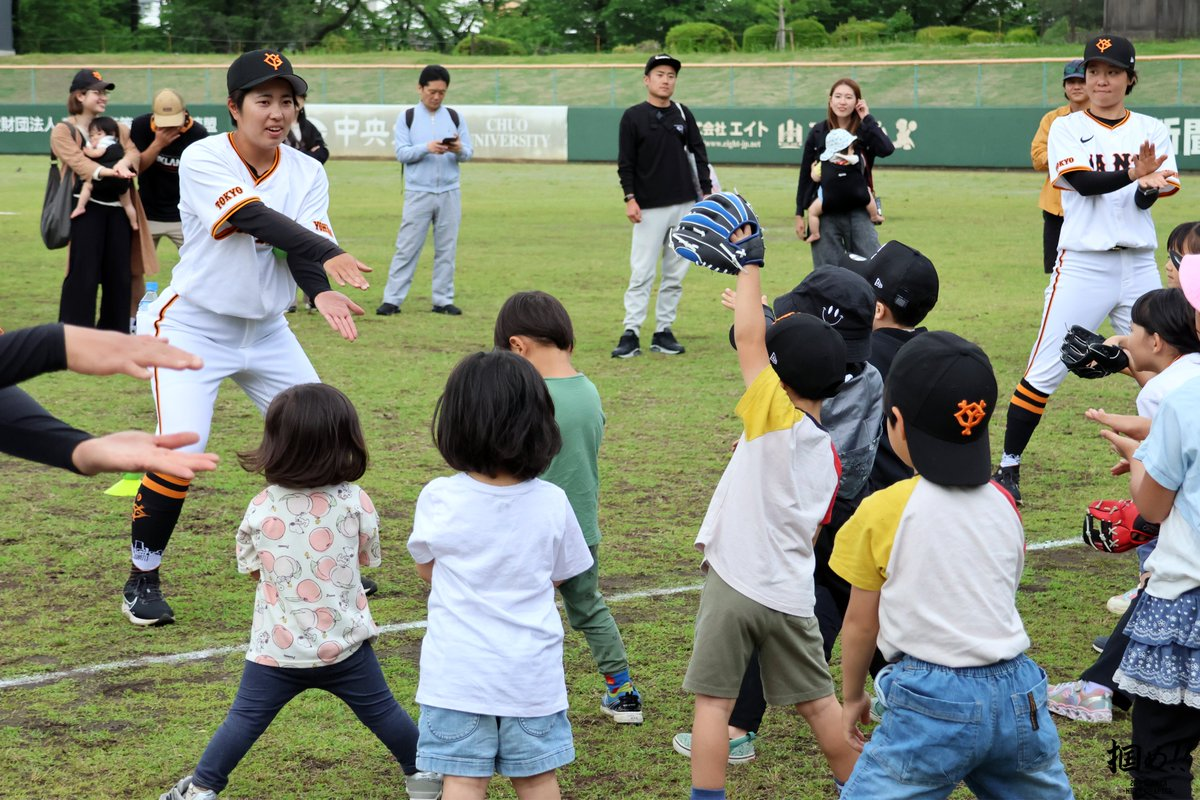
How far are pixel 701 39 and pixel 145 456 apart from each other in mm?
55427

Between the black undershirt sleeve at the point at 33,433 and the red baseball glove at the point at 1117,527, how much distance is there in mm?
2874

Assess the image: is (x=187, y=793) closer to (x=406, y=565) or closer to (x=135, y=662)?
(x=135, y=662)

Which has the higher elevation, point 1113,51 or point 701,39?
point 701,39

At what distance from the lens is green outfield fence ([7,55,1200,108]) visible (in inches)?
1475

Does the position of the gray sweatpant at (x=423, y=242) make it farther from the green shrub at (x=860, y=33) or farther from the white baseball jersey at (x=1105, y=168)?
the green shrub at (x=860, y=33)

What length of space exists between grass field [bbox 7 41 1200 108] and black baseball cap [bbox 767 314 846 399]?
3510 cm

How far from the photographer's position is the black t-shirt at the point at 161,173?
10922 millimetres

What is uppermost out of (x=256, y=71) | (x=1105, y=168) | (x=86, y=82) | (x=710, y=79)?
(x=710, y=79)

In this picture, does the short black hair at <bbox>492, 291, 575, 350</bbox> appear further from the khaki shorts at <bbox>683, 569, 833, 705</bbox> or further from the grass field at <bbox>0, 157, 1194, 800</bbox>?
the grass field at <bbox>0, 157, 1194, 800</bbox>

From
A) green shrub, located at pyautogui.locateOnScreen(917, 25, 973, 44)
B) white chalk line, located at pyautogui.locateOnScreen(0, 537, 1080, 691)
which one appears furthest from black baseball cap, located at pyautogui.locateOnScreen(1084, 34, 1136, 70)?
green shrub, located at pyautogui.locateOnScreen(917, 25, 973, 44)

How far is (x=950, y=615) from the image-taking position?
9.91ft

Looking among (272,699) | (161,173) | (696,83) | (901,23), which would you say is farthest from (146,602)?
(901,23)

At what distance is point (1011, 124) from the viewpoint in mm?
31359

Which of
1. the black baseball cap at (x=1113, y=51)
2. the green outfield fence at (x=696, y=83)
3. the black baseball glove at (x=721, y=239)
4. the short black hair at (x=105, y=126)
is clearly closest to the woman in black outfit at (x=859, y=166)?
the black baseball cap at (x=1113, y=51)
